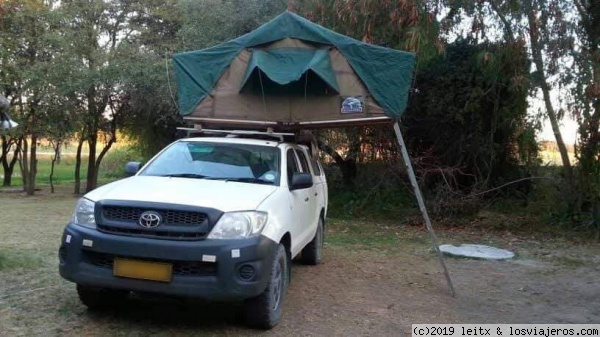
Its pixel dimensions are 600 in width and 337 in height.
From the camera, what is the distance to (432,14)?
10.0m

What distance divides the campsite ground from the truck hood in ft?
3.62

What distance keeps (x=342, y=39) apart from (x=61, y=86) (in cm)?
1301

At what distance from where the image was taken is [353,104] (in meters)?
6.67

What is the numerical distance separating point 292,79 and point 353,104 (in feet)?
2.54

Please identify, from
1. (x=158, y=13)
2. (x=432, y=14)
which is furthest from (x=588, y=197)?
(x=158, y=13)

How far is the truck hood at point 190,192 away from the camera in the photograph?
4.60 meters

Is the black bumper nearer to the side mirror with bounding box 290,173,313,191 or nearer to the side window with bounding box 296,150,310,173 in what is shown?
the side mirror with bounding box 290,173,313,191

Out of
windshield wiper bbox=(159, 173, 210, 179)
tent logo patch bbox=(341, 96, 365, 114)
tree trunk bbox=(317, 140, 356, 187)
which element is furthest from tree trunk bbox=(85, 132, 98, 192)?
windshield wiper bbox=(159, 173, 210, 179)

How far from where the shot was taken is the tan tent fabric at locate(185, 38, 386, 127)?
682 centimetres

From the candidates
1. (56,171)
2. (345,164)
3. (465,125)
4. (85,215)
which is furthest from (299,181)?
(56,171)

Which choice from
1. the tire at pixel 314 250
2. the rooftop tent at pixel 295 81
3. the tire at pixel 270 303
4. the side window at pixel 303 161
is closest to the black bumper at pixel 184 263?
the tire at pixel 270 303

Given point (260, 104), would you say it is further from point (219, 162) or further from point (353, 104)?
point (219, 162)

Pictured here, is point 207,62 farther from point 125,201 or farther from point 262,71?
point 125,201

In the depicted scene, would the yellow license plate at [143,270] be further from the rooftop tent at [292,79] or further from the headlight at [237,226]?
the rooftop tent at [292,79]
